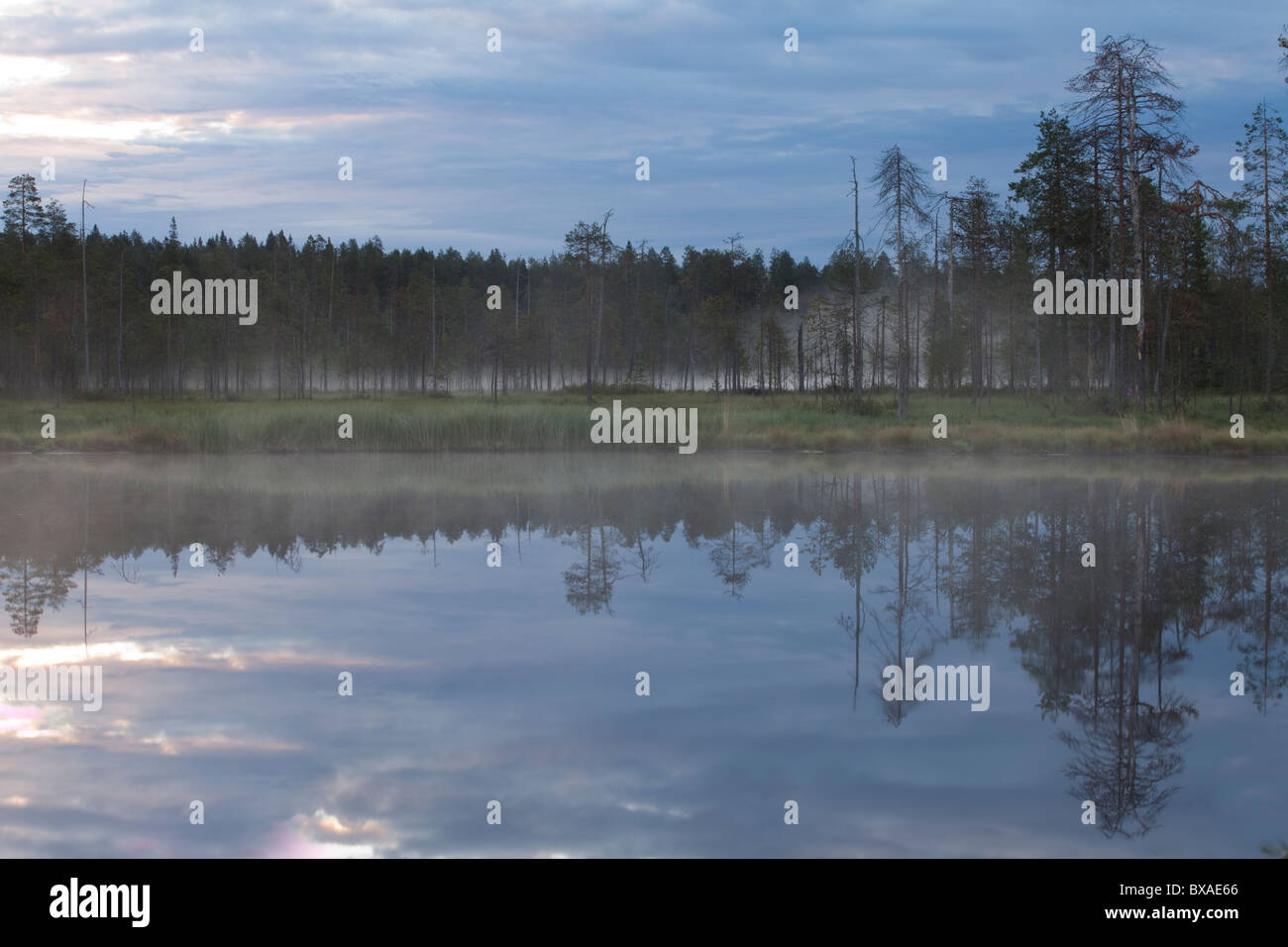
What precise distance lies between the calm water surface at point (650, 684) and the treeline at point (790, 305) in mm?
22479

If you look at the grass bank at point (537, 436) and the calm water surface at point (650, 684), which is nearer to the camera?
the calm water surface at point (650, 684)

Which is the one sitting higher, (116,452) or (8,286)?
(8,286)

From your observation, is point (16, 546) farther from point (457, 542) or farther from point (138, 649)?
point (138, 649)

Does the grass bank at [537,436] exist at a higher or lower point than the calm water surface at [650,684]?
higher

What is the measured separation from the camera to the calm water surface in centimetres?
530

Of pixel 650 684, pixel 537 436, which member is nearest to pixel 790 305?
pixel 537 436

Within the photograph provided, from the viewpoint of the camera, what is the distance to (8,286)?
2872 inches

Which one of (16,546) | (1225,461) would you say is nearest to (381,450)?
(16,546)

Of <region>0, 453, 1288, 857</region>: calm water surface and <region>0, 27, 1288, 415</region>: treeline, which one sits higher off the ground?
<region>0, 27, 1288, 415</region>: treeline

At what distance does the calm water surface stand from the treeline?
22479 mm

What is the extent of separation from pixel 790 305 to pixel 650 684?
38.3 m

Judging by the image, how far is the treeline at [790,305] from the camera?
4288 centimetres
